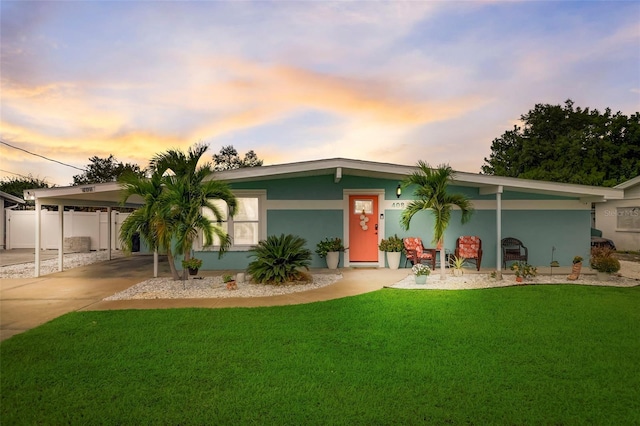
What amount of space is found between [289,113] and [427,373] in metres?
10.4

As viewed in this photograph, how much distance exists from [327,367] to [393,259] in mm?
6607

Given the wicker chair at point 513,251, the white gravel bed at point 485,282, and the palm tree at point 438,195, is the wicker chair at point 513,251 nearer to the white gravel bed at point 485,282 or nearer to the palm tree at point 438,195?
the white gravel bed at point 485,282

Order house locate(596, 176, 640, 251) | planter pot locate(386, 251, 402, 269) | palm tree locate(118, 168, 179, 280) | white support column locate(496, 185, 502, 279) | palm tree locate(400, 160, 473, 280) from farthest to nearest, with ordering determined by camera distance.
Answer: house locate(596, 176, 640, 251)
planter pot locate(386, 251, 402, 269)
white support column locate(496, 185, 502, 279)
palm tree locate(400, 160, 473, 280)
palm tree locate(118, 168, 179, 280)

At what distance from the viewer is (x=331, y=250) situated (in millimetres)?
9703

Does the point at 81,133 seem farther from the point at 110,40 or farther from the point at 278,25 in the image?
the point at 278,25

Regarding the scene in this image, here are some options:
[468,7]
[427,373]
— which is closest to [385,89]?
[468,7]

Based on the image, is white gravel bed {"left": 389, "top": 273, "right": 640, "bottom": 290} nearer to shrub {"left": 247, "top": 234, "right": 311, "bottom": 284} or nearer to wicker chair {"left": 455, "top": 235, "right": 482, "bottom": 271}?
wicker chair {"left": 455, "top": 235, "right": 482, "bottom": 271}

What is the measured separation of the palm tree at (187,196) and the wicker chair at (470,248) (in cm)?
604

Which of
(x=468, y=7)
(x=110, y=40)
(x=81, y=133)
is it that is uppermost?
(x=468, y=7)

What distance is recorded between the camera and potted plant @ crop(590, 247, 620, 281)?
8266 mm

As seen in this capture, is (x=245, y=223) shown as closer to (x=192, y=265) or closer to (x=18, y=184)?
(x=192, y=265)

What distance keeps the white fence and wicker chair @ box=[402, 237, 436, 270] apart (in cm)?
1201

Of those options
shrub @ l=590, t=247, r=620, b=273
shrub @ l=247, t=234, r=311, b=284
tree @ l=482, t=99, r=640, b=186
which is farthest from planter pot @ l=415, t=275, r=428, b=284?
tree @ l=482, t=99, r=640, b=186

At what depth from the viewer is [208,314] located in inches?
213
